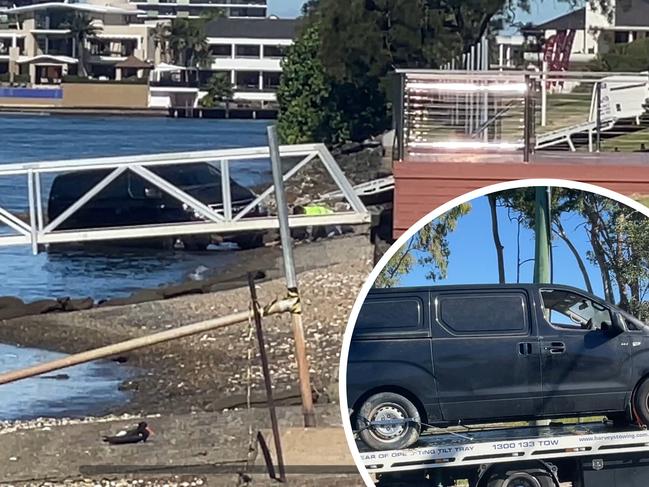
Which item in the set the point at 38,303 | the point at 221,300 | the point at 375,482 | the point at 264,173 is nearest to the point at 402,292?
the point at 375,482

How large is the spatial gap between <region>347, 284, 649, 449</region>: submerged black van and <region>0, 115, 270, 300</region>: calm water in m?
20.5

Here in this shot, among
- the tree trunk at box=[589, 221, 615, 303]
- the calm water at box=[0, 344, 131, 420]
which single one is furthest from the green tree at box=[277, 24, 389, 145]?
the tree trunk at box=[589, 221, 615, 303]

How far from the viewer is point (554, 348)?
103 inches

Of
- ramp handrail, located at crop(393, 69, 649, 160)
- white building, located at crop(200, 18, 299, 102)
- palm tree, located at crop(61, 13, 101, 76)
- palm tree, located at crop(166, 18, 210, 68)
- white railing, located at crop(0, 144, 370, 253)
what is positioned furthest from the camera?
palm tree, located at crop(61, 13, 101, 76)

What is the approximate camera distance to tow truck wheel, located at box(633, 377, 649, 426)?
103 inches

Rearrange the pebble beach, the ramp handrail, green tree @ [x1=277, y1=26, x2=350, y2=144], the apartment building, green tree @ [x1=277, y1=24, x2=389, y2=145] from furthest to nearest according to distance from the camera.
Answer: the apartment building < green tree @ [x1=277, y1=26, x2=350, y2=144] < green tree @ [x1=277, y1=24, x2=389, y2=145] < the ramp handrail < the pebble beach

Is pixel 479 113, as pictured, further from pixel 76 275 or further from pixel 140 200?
pixel 140 200

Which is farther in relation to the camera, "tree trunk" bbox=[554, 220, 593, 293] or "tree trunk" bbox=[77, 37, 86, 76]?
"tree trunk" bbox=[77, 37, 86, 76]

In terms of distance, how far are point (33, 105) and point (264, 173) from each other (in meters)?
68.0

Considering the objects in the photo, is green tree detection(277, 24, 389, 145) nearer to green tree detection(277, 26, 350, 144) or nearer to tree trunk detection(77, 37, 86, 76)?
green tree detection(277, 26, 350, 144)

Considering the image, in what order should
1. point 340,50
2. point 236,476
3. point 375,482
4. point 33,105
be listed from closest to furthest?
1. point 375,482
2. point 236,476
3. point 340,50
4. point 33,105

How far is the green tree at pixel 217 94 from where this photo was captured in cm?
10762

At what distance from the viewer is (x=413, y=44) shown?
1431 inches

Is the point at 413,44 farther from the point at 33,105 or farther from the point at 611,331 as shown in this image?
the point at 33,105
